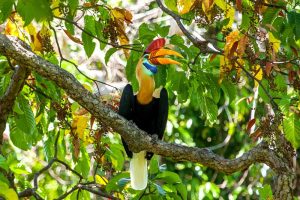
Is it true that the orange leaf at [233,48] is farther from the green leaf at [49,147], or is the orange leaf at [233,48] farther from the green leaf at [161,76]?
the green leaf at [49,147]

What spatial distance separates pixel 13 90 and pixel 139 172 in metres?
1.10

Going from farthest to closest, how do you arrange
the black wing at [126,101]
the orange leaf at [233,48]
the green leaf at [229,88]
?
1. the black wing at [126,101]
2. the green leaf at [229,88]
3. the orange leaf at [233,48]

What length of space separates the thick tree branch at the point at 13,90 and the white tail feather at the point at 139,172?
0.84 metres

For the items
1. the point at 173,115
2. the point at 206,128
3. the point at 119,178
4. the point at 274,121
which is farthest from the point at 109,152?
the point at 206,128

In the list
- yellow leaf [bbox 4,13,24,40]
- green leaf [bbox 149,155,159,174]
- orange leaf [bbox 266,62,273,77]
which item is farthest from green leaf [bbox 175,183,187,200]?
yellow leaf [bbox 4,13,24,40]

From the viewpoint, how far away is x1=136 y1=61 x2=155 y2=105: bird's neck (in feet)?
12.1

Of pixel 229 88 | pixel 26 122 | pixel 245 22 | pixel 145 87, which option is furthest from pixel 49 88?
pixel 245 22

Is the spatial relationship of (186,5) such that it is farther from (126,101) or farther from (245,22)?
(126,101)

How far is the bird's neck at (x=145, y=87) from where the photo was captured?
3678mm

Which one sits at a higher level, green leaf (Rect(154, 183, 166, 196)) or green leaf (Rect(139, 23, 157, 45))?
green leaf (Rect(139, 23, 157, 45))

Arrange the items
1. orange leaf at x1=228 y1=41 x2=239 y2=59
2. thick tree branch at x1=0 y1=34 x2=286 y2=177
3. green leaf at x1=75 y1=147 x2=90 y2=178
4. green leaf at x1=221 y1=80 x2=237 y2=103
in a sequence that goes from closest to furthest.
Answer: thick tree branch at x1=0 y1=34 x2=286 y2=177, orange leaf at x1=228 y1=41 x2=239 y2=59, green leaf at x1=221 y1=80 x2=237 y2=103, green leaf at x1=75 y1=147 x2=90 y2=178

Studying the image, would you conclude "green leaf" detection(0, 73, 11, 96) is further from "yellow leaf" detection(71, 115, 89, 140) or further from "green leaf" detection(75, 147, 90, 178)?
"green leaf" detection(75, 147, 90, 178)

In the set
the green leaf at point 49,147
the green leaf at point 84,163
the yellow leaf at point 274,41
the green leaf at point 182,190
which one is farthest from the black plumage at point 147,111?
the yellow leaf at point 274,41

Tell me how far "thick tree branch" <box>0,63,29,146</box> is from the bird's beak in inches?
24.4
